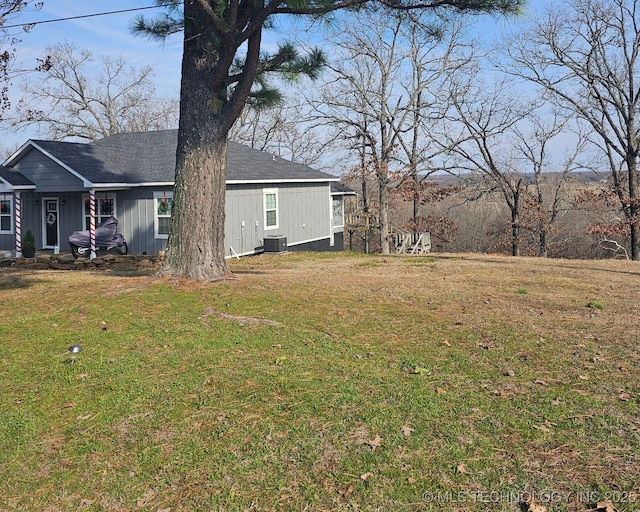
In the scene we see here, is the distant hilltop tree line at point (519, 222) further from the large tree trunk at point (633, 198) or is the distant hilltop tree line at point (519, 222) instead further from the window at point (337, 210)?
the window at point (337, 210)

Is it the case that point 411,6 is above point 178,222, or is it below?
above

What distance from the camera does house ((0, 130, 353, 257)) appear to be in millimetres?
16703

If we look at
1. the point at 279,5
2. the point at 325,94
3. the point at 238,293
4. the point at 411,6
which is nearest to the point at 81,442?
the point at 238,293

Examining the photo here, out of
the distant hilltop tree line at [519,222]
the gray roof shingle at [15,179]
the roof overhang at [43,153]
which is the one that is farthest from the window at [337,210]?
the gray roof shingle at [15,179]

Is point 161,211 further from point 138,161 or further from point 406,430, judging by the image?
point 406,430

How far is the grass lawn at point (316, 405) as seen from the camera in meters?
3.17

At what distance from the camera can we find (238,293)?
298 inches

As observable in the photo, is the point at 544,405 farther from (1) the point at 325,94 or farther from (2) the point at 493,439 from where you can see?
(1) the point at 325,94

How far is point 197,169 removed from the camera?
→ 835cm

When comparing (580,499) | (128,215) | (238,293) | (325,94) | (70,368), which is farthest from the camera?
(325,94)

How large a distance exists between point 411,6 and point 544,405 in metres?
6.19

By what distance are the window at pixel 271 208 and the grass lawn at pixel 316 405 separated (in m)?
12.2

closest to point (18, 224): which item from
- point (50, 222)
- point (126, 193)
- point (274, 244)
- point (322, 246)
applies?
point (50, 222)

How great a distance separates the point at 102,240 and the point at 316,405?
13624 millimetres
